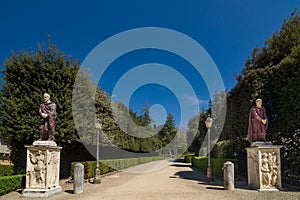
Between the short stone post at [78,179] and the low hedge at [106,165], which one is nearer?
the short stone post at [78,179]

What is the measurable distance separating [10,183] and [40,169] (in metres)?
1.55

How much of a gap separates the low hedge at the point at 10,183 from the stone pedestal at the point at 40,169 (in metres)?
0.83

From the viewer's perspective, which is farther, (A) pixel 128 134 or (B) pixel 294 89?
(A) pixel 128 134

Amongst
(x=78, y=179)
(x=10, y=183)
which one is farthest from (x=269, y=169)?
(x=10, y=183)

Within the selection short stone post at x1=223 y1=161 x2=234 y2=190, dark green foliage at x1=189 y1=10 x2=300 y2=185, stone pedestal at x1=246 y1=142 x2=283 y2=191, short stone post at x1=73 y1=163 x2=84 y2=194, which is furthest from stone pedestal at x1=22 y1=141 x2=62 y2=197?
dark green foliage at x1=189 y1=10 x2=300 y2=185

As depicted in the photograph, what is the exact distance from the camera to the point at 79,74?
1456 centimetres

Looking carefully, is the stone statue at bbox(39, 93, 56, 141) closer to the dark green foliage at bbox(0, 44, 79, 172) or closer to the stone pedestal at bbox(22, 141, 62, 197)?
the stone pedestal at bbox(22, 141, 62, 197)

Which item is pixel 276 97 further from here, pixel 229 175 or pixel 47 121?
pixel 47 121

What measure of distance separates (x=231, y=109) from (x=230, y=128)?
4.19 ft

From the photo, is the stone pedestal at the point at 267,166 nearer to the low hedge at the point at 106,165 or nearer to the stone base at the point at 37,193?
the stone base at the point at 37,193

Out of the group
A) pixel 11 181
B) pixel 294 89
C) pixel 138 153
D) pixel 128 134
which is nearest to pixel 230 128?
pixel 294 89

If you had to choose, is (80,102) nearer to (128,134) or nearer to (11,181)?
(11,181)

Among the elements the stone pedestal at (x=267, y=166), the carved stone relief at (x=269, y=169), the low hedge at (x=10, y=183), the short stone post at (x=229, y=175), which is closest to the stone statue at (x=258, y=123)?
the stone pedestal at (x=267, y=166)

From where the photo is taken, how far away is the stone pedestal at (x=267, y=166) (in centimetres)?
912
